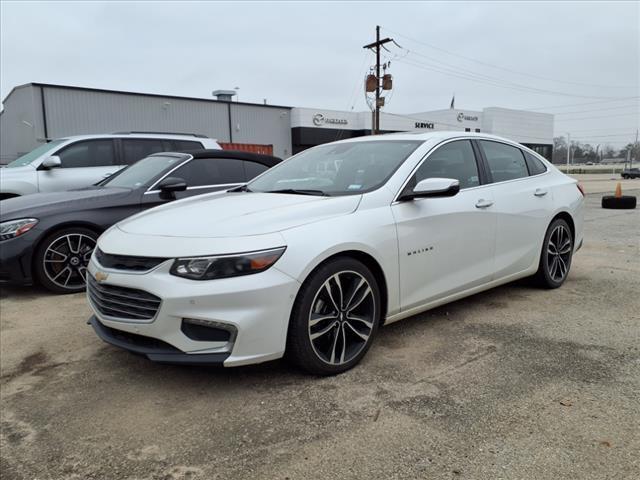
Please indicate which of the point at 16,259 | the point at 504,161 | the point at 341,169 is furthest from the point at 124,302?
the point at 504,161

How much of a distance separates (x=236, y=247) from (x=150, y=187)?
132 inches

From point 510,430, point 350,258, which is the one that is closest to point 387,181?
point 350,258

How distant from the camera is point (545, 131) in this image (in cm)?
6303

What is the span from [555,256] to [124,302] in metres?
4.00

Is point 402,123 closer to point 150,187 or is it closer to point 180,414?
point 150,187

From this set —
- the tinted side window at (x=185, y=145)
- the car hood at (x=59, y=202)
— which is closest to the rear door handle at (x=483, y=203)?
the car hood at (x=59, y=202)

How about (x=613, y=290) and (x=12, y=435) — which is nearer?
(x=12, y=435)

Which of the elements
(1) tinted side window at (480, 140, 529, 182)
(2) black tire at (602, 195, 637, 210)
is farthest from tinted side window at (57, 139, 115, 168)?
(2) black tire at (602, 195, 637, 210)

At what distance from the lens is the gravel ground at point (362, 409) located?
90.1 inches

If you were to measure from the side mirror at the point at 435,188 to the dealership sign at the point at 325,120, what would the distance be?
34.3 m

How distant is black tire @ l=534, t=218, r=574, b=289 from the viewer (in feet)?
15.9

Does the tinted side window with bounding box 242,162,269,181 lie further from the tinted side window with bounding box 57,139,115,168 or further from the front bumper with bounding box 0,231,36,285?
the tinted side window with bounding box 57,139,115,168

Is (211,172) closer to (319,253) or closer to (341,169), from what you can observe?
(341,169)

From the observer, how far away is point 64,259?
530cm
